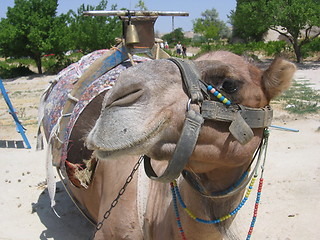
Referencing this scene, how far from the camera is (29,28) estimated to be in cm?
2261

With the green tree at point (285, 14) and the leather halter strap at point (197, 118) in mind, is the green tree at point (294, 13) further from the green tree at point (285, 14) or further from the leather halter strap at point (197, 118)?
the leather halter strap at point (197, 118)

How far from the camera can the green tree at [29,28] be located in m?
22.3

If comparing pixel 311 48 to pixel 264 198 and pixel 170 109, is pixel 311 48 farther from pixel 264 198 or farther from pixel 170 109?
pixel 170 109

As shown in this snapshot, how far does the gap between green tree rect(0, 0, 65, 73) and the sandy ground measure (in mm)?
16498

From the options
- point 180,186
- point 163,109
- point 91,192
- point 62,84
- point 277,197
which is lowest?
point 277,197

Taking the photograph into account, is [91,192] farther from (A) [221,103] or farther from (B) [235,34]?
(B) [235,34]

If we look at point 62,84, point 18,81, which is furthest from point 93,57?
point 18,81

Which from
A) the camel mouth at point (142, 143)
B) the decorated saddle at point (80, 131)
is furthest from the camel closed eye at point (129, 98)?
the decorated saddle at point (80, 131)

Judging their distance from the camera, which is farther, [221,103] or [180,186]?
[180,186]

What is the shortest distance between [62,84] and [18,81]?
1957 centimetres

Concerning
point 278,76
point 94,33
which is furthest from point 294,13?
point 278,76

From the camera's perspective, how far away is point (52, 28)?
2338 centimetres

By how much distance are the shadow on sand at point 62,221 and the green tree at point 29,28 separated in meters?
18.8

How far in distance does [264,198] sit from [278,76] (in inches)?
124
